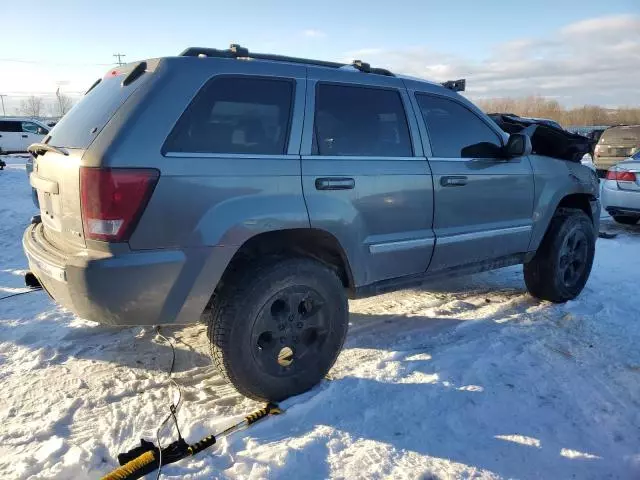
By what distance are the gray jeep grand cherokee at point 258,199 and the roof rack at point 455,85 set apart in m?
0.17

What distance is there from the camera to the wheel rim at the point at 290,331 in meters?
2.99

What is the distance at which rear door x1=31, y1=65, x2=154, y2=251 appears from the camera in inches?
103

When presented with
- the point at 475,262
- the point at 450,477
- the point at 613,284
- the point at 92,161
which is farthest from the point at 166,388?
the point at 613,284

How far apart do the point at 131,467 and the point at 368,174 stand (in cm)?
211

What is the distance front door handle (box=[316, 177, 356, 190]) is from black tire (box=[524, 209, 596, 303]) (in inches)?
99.2

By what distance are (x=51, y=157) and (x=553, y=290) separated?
4.28m

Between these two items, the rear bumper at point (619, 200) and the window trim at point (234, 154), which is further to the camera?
the rear bumper at point (619, 200)

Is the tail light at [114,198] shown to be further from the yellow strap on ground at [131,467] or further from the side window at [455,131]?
the side window at [455,131]

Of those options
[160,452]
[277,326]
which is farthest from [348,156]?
[160,452]

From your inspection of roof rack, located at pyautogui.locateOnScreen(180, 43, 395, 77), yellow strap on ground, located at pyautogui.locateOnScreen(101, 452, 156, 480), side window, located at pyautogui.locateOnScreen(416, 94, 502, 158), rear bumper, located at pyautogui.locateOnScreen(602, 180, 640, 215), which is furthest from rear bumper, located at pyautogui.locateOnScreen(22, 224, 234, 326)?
rear bumper, located at pyautogui.locateOnScreen(602, 180, 640, 215)

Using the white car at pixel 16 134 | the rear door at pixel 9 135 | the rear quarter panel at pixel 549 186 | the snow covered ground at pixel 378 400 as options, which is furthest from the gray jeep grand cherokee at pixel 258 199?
the rear door at pixel 9 135

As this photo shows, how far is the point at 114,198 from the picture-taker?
8.08ft

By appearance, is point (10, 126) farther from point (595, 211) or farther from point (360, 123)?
point (595, 211)

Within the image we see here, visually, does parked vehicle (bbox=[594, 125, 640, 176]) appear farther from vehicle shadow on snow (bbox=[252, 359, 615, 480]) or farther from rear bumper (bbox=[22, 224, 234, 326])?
rear bumper (bbox=[22, 224, 234, 326])
